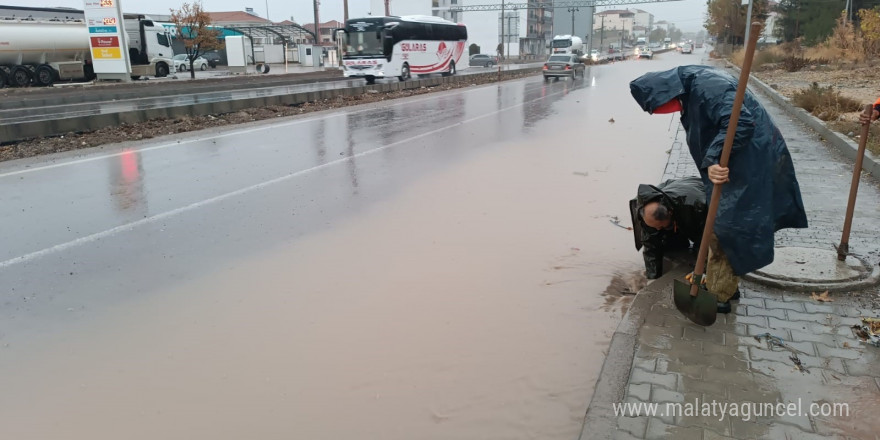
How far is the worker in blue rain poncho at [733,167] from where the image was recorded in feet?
11.6

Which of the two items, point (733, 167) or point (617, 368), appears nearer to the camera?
point (617, 368)

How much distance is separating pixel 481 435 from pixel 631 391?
787mm

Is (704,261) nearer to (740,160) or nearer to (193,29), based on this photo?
(740,160)

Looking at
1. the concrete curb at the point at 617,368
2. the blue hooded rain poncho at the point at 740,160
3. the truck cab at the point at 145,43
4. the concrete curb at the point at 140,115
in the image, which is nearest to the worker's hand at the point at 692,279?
the blue hooded rain poncho at the point at 740,160

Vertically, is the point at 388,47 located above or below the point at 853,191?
above

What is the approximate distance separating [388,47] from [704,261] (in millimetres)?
28333

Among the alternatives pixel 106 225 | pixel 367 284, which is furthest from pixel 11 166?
pixel 367 284

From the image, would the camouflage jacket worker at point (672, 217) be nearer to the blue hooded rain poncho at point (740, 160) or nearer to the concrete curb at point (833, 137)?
the blue hooded rain poncho at point (740, 160)

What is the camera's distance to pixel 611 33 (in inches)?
6019

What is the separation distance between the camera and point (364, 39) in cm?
3055

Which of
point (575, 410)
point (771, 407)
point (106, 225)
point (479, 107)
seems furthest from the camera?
point (479, 107)

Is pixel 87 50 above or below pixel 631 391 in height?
above

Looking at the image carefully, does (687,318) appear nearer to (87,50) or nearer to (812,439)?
(812,439)

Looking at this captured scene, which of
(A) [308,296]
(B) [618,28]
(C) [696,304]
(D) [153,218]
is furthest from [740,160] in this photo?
(B) [618,28]
